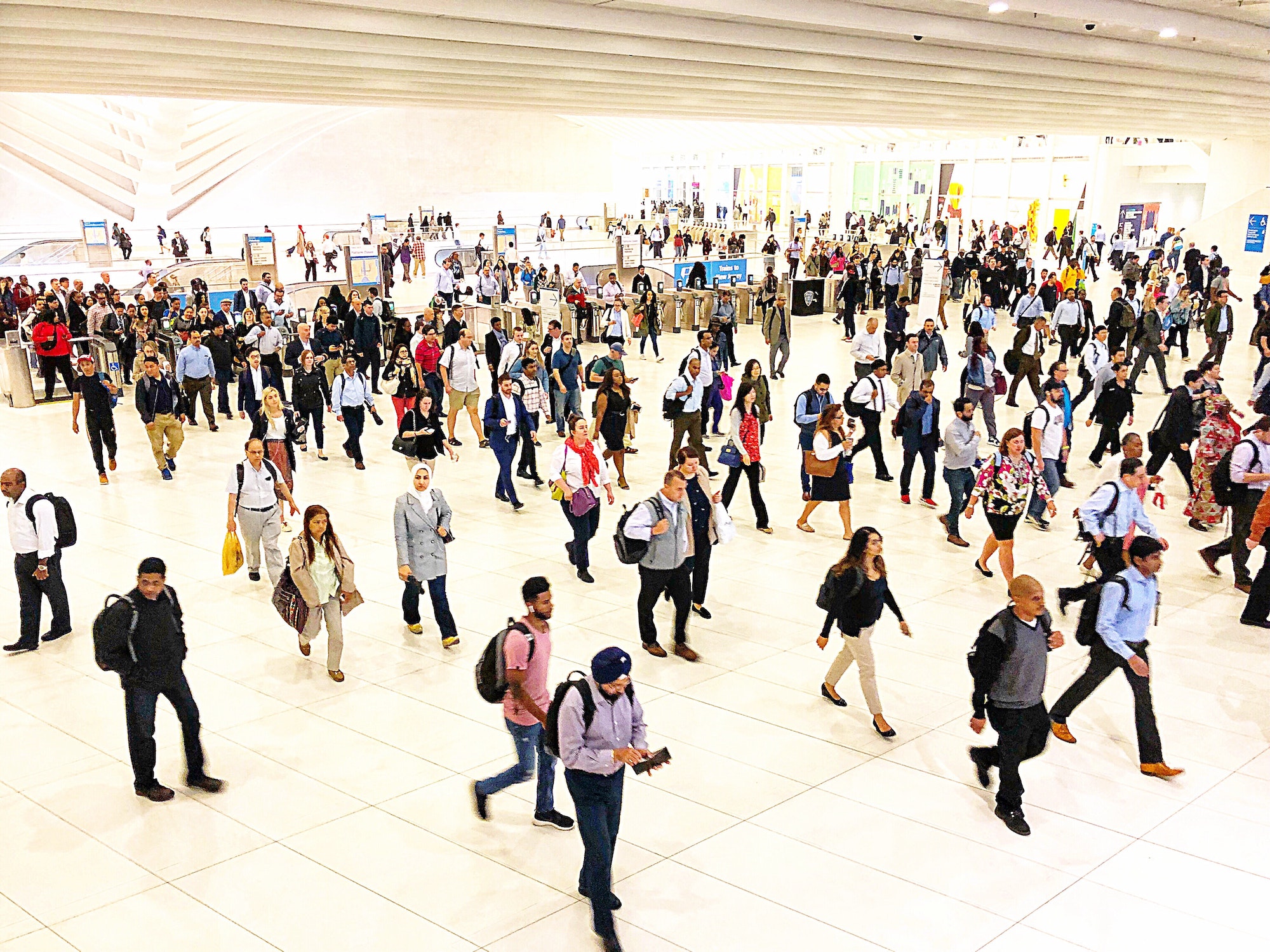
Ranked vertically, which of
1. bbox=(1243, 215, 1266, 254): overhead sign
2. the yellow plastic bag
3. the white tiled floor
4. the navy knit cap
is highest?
bbox=(1243, 215, 1266, 254): overhead sign

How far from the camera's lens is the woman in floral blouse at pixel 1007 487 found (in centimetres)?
850

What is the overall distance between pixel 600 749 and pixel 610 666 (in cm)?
38

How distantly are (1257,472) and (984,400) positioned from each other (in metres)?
4.72

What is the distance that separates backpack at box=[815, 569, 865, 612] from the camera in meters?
6.31

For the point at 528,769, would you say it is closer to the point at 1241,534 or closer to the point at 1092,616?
the point at 1092,616

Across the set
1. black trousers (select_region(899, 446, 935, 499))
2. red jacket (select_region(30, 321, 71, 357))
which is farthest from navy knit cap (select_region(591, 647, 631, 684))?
red jacket (select_region(30, 321, 71, 357))

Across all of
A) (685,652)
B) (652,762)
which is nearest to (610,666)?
(652,762)

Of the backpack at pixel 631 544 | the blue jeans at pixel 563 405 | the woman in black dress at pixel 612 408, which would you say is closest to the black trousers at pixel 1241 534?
the backpack at pixel 631 544

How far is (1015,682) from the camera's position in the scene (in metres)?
5.47

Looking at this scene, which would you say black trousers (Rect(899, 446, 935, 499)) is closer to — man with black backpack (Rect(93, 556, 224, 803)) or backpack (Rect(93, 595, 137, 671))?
man with black backpack (Rect(93, 556, 224, 803))

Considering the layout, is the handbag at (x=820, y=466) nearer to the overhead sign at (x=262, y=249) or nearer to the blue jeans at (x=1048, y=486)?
the blue jeans at (x=1048, y=486)

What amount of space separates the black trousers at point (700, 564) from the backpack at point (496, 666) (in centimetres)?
260

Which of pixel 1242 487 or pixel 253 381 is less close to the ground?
pixel 253 381

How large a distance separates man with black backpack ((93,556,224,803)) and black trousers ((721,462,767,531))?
557cm
